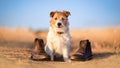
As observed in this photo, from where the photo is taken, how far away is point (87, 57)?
850 centimetres

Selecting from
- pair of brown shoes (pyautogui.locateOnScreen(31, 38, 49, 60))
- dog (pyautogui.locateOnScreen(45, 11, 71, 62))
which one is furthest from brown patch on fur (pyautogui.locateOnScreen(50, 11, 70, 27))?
pair of brown shoes (pyautogui.locateOnScreen(31, 38, 49, 60))

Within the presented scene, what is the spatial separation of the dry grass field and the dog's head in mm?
772

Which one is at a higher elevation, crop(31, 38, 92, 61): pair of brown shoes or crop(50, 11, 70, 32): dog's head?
crop(50, 11, 70, 32): dog's head

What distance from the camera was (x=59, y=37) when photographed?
8336mm

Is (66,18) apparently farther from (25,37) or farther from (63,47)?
(25,37)

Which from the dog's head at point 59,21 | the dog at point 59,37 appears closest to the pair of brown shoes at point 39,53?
the dog at point 59,37

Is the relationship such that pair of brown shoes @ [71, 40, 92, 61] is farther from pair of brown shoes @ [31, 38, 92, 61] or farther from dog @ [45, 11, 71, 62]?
dog @ [45, 11, 71, 62]

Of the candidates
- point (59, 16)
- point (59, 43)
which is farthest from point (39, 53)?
point (59, 16)

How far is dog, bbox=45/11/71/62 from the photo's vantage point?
8180 millimetres

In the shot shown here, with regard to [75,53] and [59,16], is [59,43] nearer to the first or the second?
[75,53]

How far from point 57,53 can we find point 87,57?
2.29 ft

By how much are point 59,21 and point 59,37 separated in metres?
0.46

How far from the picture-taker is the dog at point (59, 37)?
8.18 metres

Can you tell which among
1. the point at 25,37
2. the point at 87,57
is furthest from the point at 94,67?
the point at 25,37
